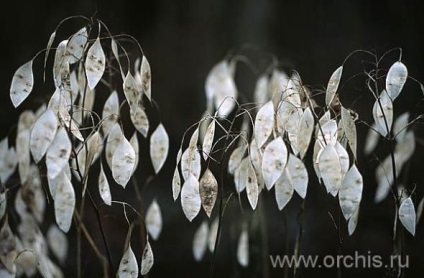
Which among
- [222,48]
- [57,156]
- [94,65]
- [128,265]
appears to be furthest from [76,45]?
[222,48]

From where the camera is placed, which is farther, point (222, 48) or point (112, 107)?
point (222, 48)

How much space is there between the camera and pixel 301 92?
3.18 ft

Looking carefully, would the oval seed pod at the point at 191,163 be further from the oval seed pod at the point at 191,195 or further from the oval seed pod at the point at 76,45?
the oval seed pod at the point at 76,45

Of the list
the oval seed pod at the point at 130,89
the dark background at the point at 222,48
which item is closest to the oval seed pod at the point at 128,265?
the oval seed pod at the point at 130,89

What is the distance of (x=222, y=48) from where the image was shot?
2.24 meters

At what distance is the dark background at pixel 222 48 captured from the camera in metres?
1.95

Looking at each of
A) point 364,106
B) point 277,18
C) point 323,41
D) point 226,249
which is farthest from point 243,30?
point 226,249

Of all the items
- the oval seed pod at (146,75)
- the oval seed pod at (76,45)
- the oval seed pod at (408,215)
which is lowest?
the oval seed pod at (408,215)

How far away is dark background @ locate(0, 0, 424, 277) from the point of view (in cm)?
195

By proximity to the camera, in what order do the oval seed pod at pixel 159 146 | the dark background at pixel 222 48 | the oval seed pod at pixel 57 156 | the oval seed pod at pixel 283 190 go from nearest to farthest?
the oval seed pod at pixel 57 156 < the oval seed pod at pixel 283 190 < the oval seed pod at pixel 159 146 < the dark background at pixel 222 48

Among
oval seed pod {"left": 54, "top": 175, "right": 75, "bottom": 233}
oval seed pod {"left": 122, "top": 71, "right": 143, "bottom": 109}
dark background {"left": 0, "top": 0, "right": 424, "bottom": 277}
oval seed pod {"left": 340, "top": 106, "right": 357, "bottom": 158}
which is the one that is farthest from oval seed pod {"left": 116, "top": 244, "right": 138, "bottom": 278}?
dark background {"left": 0, "top": 0, "right": 424, "bottom": 277}

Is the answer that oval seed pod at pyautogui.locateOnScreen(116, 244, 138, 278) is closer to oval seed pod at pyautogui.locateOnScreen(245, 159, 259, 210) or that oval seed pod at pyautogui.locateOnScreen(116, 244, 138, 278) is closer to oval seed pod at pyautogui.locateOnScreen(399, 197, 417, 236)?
oval seed pod at pyautogui.locateOnScreen(245, 159, 259, 210)

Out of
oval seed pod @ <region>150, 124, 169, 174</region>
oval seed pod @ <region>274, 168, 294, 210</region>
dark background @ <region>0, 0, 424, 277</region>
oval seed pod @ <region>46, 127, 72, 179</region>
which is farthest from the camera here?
dark background @ <region>0, 0, 424, 277</region>

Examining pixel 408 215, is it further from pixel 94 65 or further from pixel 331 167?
pixel 94 65
